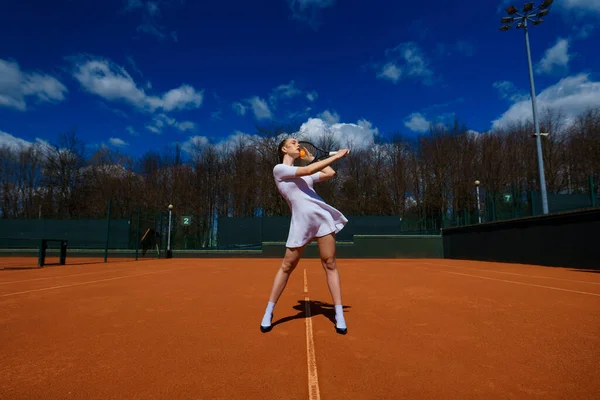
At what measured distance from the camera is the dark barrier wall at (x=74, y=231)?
2047cm

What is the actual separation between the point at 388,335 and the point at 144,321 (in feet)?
8.08

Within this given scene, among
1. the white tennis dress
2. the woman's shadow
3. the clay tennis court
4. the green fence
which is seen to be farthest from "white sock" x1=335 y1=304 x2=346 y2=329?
the green fence

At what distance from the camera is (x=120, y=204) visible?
3456cm

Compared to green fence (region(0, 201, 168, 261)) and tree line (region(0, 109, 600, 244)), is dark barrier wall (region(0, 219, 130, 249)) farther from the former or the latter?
tree line (region(0, 109, 600, 244))

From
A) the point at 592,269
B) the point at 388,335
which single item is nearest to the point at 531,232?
the point at 592,269

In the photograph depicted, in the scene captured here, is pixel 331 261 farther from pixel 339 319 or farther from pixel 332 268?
pixel 339 319

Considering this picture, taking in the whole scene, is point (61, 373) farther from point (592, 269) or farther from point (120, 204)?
point (120, 204)

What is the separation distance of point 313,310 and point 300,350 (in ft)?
4.59

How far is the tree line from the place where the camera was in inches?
1286

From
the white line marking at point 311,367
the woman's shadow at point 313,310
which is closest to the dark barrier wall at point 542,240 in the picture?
the woman's shadow at point 313,310

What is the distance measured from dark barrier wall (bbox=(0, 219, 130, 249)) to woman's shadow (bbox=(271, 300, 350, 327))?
19.5 metres

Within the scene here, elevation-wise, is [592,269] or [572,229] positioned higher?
[572,229]

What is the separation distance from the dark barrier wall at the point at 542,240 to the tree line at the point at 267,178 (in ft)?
55.9

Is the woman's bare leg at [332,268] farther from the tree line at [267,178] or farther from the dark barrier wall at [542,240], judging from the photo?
the tree line at [267,178]
